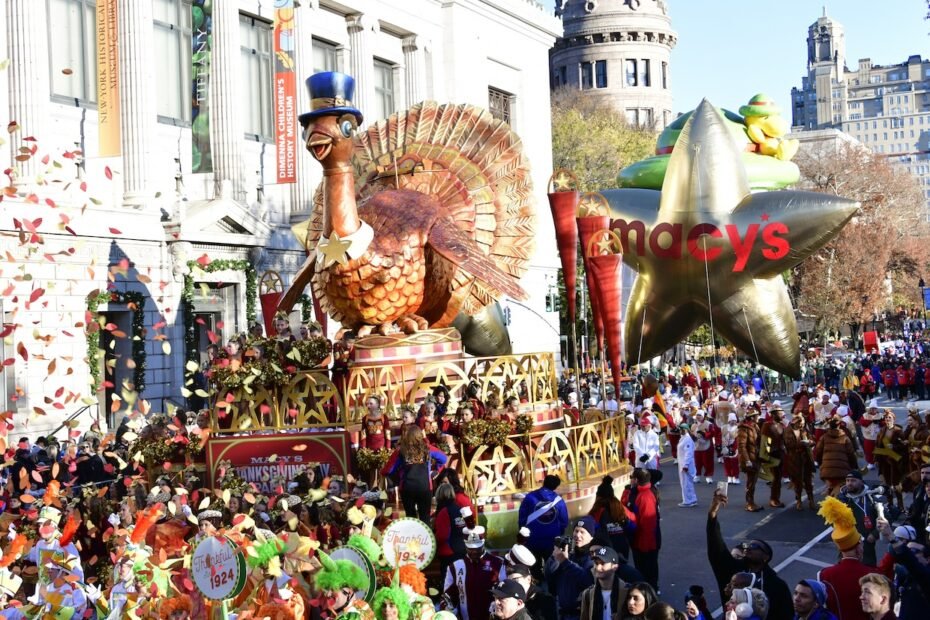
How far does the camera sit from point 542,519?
37.1 ft

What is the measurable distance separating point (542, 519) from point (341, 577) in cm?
407

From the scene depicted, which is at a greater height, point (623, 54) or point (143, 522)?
point (623, 54)

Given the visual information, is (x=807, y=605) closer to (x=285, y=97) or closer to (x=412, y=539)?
(x=412, y=539)

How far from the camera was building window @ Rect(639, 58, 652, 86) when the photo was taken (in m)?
102

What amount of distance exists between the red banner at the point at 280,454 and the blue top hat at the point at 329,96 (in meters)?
3.87

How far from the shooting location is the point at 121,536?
1067 cm

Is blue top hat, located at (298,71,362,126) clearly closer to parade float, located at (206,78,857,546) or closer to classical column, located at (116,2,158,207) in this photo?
parade float, located at (206,78,857,546)

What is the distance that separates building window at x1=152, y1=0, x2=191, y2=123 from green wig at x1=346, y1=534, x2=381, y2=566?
25034 mm

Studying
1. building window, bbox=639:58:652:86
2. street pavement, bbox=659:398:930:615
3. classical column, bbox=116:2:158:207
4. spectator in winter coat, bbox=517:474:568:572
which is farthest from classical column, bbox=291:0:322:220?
building window, bbox=639:58:652:86

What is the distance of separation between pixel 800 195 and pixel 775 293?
2.47 metres

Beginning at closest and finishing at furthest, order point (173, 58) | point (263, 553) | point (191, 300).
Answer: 1. point (263, 553)
2. point (191, 300)
3. point (173, 58)

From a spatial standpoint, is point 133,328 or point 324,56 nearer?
point 133,328

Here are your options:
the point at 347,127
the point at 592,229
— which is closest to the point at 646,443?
the point at 592,229

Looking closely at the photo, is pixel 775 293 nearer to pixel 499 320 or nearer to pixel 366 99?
pixel 499 320
